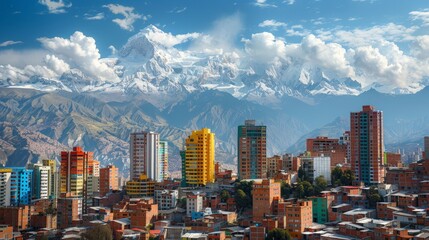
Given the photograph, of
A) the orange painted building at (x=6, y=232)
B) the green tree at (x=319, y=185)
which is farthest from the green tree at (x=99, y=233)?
the green tree at (x=319, y=185)

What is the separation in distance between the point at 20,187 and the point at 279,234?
34301mm

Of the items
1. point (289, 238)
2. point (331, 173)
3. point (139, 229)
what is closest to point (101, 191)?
point (139, 229)

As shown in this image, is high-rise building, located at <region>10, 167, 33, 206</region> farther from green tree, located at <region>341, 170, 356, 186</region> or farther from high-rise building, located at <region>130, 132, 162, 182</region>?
green tree, located at <region>341, 170, 356, 186</region>

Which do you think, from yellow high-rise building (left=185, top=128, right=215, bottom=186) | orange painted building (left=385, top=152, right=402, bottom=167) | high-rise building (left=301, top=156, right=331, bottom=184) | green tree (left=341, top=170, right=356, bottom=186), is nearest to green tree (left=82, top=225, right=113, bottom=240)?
yellow high-rise building (left=185, top=128, right=215, bottom=186)

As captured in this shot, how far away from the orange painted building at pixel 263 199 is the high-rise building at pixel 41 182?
99.1 ft

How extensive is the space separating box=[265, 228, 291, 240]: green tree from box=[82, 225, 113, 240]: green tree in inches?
465

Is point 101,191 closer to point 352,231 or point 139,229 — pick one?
point 139,229

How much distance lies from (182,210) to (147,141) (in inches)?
870

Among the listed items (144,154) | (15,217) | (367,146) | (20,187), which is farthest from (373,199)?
(20,187)

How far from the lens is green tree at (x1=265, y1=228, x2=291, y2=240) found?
3838 centimetres

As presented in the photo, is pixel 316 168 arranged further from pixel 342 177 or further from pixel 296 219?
pixel 296 219

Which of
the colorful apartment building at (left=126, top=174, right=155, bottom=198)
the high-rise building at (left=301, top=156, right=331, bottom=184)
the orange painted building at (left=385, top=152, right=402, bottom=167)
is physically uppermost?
the orange painted building at (left=385, top=152, right=402, bottom=167)

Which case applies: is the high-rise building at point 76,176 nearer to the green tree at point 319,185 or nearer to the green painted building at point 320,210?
the green tree at point 319,185

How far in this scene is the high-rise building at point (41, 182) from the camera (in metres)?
66.4
